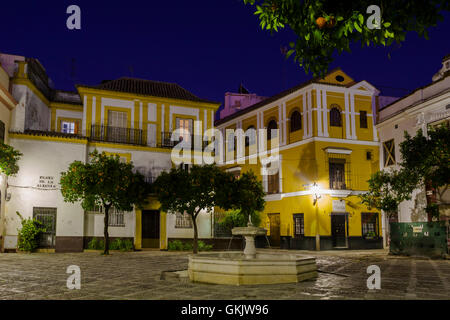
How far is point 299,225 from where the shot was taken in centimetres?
2680

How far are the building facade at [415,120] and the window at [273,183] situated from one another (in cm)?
674

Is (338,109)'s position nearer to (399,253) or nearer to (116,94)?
(399,253)

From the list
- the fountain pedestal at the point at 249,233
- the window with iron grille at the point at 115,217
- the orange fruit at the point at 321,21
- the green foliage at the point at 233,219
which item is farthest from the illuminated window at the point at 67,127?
the orange fruit at the point at 321,21

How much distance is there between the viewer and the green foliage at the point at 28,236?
66.9 feet

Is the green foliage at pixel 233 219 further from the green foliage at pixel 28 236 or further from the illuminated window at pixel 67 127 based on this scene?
the illuminated window at pixel 67 127

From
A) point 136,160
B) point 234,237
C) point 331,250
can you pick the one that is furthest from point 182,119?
point 331,250

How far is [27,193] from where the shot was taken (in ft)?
69.8

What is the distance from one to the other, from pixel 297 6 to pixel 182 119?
20606mm

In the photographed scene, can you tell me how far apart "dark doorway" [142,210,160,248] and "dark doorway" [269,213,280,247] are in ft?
27.6

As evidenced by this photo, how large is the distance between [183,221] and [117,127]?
21.1 feet

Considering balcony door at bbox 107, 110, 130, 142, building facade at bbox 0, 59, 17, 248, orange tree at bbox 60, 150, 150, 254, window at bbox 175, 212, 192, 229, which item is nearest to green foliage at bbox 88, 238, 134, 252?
orange tree at bbox 60, 150, 150, 254

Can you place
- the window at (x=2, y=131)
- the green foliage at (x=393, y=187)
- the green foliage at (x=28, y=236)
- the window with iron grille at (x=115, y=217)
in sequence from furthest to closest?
the window with iron grille at (x=115, y=217) → the green foliage at (x=28, y=236) → the window at (x=2, y=131) → the green foliage at (x=393, y=187)

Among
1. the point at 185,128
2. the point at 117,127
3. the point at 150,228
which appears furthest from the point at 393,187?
the point at 117,127

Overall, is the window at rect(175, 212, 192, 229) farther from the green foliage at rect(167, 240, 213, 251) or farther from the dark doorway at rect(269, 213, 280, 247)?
the dark doorway at rect(269, 213, 280, 247)
